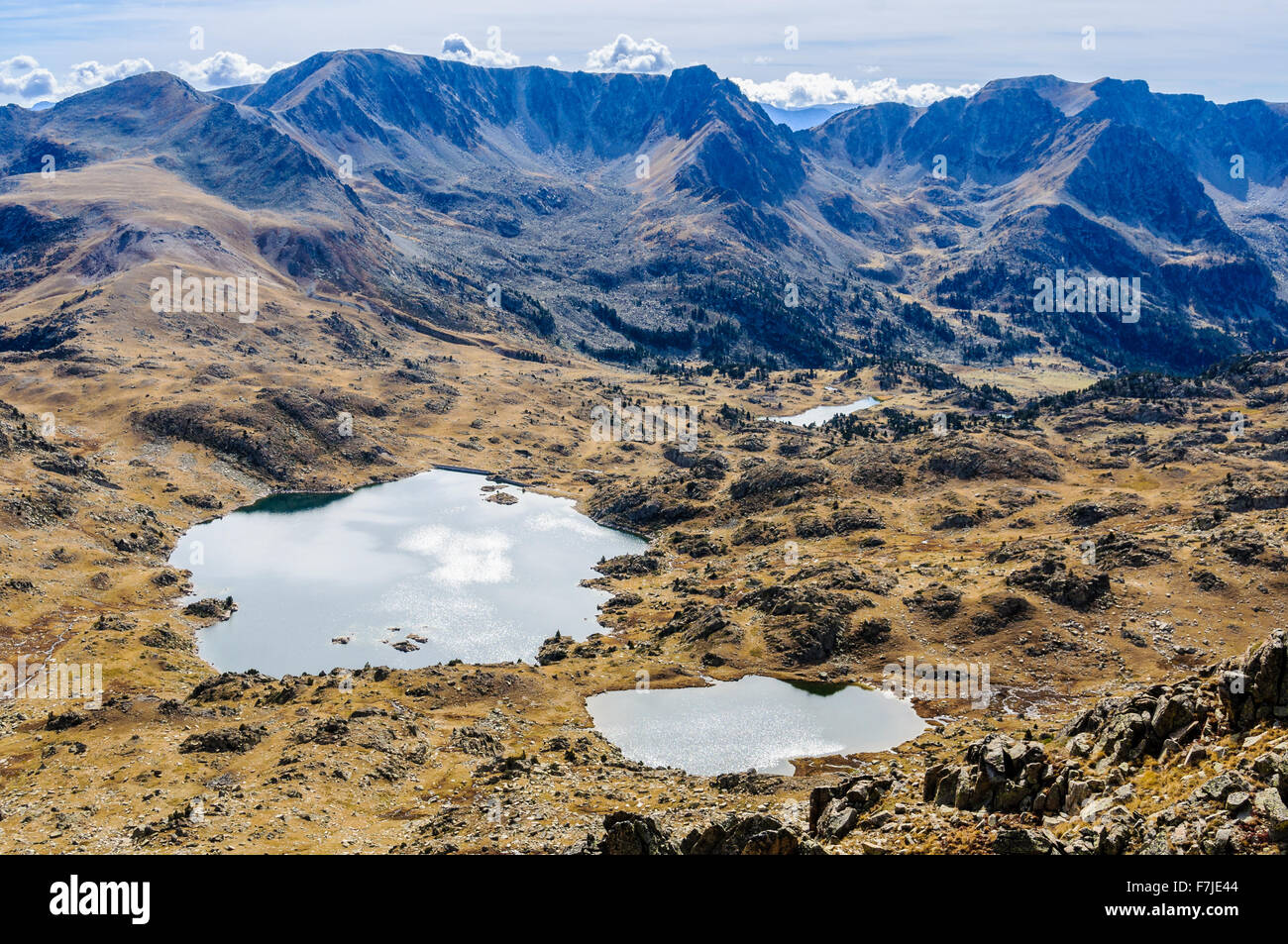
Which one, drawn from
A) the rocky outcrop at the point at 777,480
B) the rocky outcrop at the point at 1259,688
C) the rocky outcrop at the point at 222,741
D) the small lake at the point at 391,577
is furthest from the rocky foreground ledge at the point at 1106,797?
the rocky outcrop at the point at 777,480

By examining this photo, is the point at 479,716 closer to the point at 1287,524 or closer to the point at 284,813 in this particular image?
the point at 284,813

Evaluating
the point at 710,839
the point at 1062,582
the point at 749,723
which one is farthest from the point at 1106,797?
the point at 1062,582

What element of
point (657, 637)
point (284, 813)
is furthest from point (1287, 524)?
point (284, 813)

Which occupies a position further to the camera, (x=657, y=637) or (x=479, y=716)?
(x=657, y=637)

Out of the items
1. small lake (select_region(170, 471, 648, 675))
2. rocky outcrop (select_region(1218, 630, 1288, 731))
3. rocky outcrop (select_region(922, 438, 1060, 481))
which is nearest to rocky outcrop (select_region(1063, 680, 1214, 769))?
rocky outcrop (select_region(1218, 630, 1288, 731))

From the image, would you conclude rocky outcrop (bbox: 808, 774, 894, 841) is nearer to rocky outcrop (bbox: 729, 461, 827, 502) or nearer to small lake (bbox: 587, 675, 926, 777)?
small lake (bbox: 587, 675, 926, 777)
